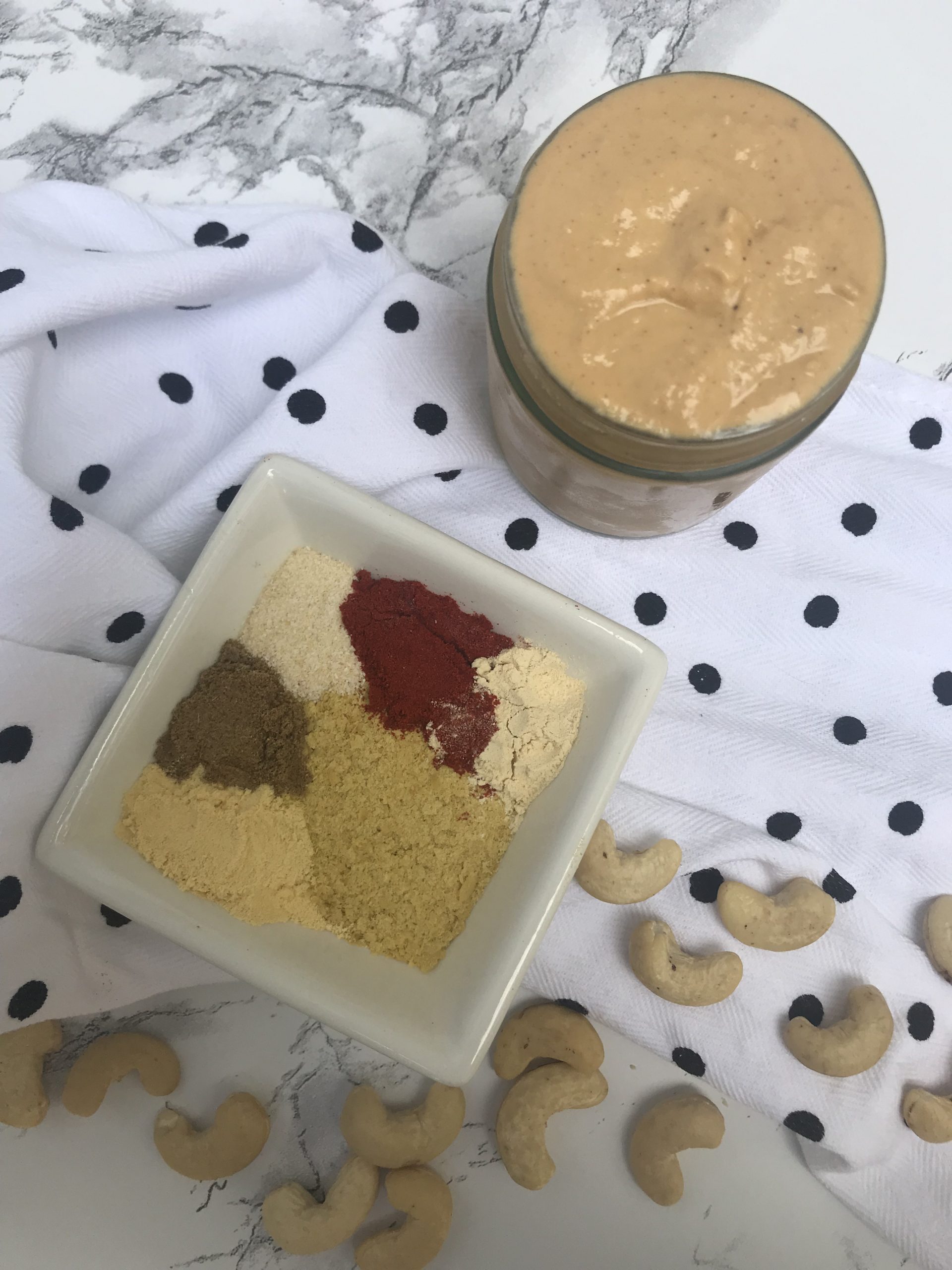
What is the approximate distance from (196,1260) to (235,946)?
306 millimetres

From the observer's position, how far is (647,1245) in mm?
678

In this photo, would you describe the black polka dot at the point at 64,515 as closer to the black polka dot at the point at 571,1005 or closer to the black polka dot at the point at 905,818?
the black polka dot at the point at 571,1005

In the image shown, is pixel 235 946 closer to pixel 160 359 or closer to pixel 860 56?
pixel 160 359

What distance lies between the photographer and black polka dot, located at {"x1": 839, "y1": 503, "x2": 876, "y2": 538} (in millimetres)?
647

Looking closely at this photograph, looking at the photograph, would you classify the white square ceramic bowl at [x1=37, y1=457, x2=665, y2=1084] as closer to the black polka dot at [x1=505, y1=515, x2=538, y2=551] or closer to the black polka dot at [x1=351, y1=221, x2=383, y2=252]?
the black polka dot at [x1=505, y1=515, x2=538, y2=551]

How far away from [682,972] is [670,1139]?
126 mm

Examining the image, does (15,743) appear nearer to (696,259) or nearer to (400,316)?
(400,316)

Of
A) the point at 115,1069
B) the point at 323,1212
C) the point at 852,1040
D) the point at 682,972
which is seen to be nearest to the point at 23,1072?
the point at 115,1069

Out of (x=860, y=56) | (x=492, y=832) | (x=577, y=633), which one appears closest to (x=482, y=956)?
(x=492, y=832)

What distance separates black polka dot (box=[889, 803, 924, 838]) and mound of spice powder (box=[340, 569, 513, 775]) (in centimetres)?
30

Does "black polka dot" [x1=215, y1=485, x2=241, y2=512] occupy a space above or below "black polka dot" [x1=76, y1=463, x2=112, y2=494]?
above

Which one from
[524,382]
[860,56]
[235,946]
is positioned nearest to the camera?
[524,382]

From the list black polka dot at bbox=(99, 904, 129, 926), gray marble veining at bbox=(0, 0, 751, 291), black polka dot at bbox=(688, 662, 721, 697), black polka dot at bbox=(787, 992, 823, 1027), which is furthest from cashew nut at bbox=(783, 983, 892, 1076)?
gray marble veining at bbox=(0, 0, 751, 291)

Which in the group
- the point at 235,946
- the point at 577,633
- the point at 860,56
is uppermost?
the point at 860,56
